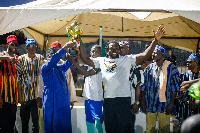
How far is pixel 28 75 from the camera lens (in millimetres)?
4305

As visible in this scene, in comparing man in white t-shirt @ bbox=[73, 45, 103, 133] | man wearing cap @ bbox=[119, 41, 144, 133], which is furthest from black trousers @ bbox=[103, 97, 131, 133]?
man in white t-shirt @ bbox=[73, 45, 103, 133]

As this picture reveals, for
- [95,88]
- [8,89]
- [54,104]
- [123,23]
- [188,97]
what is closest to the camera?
[54,104]

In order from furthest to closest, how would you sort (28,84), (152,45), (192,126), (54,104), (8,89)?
1. (28,84)
2. (8,89)
3. (54,104)
4. (152,45)
5. (192,126)

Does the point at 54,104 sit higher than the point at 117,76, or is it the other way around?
the point at 117,76

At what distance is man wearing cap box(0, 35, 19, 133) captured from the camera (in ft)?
13.4

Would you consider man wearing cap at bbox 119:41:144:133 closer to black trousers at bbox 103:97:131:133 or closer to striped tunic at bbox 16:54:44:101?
black trousers at bbox 103:97:131:133

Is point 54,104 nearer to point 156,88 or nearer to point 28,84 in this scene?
point 28,84

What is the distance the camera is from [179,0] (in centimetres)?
409

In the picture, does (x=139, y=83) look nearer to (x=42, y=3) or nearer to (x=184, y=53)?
(x=42, y=3)

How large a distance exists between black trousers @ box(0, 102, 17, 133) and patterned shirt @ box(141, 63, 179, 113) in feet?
7.17

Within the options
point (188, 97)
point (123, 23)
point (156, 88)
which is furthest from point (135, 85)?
point (123, 23)

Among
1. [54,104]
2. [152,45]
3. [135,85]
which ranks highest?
[152,45]

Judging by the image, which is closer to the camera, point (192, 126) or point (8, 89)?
point (192, 126)

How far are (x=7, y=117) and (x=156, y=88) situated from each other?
2.46 m
